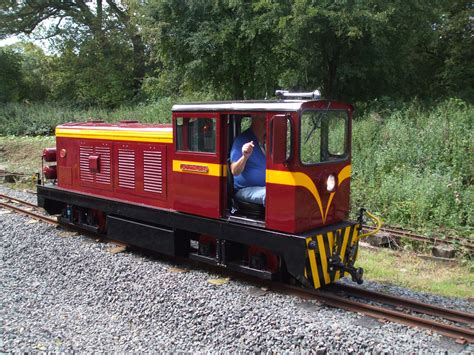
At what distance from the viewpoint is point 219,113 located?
6.00 meters

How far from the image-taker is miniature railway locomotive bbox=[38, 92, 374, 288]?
5461mm

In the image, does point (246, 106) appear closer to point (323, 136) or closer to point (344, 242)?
point (323, 136)

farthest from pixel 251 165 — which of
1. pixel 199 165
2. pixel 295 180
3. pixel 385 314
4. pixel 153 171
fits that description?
pixel 385 314

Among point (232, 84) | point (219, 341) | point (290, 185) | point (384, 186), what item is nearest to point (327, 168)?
point (290, 185)

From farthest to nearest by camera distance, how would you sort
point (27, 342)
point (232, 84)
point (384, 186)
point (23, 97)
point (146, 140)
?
point (23, 97), point (232, 84), point (384, 186), point (146, 140), point (27, 342)

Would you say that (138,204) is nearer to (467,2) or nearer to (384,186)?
(384,186)

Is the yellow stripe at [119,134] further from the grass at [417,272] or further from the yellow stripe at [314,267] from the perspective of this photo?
the grass at [417,272]

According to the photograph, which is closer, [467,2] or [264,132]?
[264,132]

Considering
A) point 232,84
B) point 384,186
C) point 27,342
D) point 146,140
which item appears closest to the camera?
point 27,342

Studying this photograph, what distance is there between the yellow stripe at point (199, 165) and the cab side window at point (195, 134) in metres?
0.18

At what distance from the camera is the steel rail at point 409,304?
5.16 m

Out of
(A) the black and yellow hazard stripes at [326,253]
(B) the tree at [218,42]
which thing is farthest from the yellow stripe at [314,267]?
(B) the tree at [218,42]

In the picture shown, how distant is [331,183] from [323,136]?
1.93ft

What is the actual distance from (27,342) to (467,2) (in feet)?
64.4
